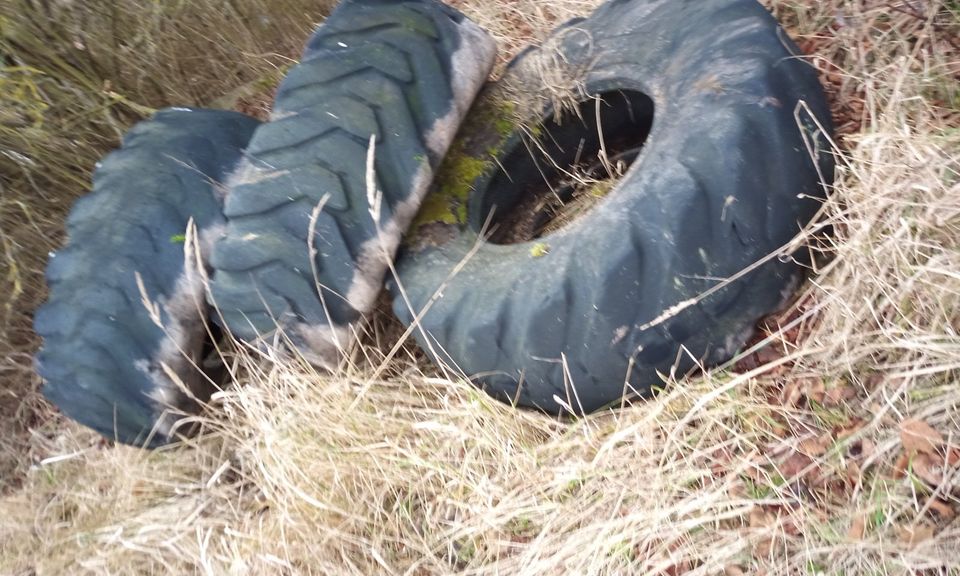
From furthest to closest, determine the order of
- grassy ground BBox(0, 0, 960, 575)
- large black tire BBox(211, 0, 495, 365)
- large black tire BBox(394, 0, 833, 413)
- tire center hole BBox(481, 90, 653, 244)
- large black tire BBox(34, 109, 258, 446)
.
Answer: tire center hole BBox(481, 90, 653, 244) < large black tire BBox(34, 109, 258, 446) < large black tire BBox(211, 0, 495, 365) < large black tire BBox(394, 0, 833, 413) < grassy ground BBox(0, 0, 960, 575)

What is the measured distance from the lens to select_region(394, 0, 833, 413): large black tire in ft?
4.43

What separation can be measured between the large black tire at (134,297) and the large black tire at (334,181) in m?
0.22

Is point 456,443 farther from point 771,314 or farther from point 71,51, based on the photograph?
point 71,51

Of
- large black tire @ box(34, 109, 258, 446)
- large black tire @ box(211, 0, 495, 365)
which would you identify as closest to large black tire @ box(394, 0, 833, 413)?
large black tire @ box(211, 0, 495, 365)

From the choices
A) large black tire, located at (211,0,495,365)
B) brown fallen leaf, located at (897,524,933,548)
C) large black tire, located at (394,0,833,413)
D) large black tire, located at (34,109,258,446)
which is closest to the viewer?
brown fallen leaf, located at (897,524,933,548)

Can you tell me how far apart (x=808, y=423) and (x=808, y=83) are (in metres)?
0.75

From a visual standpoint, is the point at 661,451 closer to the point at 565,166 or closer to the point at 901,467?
the point at 901,467

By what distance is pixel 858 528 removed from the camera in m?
1.07

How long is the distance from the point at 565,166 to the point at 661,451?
3.48 feet

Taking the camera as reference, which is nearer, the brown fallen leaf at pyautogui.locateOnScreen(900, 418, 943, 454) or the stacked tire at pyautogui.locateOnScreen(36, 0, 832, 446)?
the brown fallen leaf at pyautogui.locateOnScreen(900, 418, 943, 454)

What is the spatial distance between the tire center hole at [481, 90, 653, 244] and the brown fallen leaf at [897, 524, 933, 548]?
1168 mm

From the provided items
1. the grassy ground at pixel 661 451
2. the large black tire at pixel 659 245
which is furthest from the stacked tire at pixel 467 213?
the grassy ground at pixel 661 451

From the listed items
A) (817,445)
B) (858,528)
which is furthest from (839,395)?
(858,528)

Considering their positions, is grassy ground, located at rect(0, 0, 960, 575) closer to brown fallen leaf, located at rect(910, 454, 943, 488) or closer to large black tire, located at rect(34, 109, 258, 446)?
brown fallen leaf, located at rect(910, 454, 943, 488)
